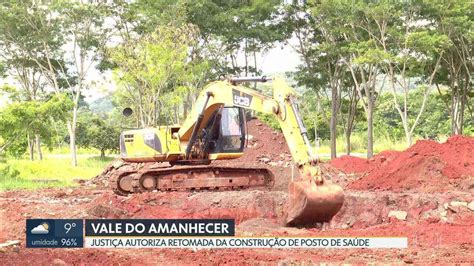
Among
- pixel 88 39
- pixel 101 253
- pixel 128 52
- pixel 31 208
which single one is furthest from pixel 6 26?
pixel 101 253

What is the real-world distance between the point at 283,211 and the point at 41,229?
6.37 m

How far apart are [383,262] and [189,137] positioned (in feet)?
29.5

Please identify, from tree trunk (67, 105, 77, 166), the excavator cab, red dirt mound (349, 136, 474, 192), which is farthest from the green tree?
the excavator cab

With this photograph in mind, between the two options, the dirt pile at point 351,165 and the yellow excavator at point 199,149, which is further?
the dirt pile at point 351,165

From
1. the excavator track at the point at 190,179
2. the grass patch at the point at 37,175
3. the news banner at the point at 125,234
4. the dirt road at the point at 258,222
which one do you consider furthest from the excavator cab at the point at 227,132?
the news banner at the point at 125,234

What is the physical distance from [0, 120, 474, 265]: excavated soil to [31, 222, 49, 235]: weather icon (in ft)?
0.92

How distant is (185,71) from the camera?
99.1 ft

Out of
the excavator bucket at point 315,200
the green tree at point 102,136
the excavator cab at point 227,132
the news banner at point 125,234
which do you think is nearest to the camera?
the news banner at point 125,234

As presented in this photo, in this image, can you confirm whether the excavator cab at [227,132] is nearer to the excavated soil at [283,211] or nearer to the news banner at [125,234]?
the excavated soil at [283,211]

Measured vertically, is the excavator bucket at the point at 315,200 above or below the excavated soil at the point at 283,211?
above

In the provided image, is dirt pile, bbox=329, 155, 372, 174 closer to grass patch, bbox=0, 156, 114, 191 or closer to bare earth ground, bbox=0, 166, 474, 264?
grass patch, bbox=0, 156, 114, 191

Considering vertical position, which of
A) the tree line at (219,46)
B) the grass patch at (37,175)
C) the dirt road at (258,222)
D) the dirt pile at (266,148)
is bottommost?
the dirt road at (258,222)

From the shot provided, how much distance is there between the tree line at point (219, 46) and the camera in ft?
95.0

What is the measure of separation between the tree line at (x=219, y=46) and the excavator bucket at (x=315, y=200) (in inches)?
549
